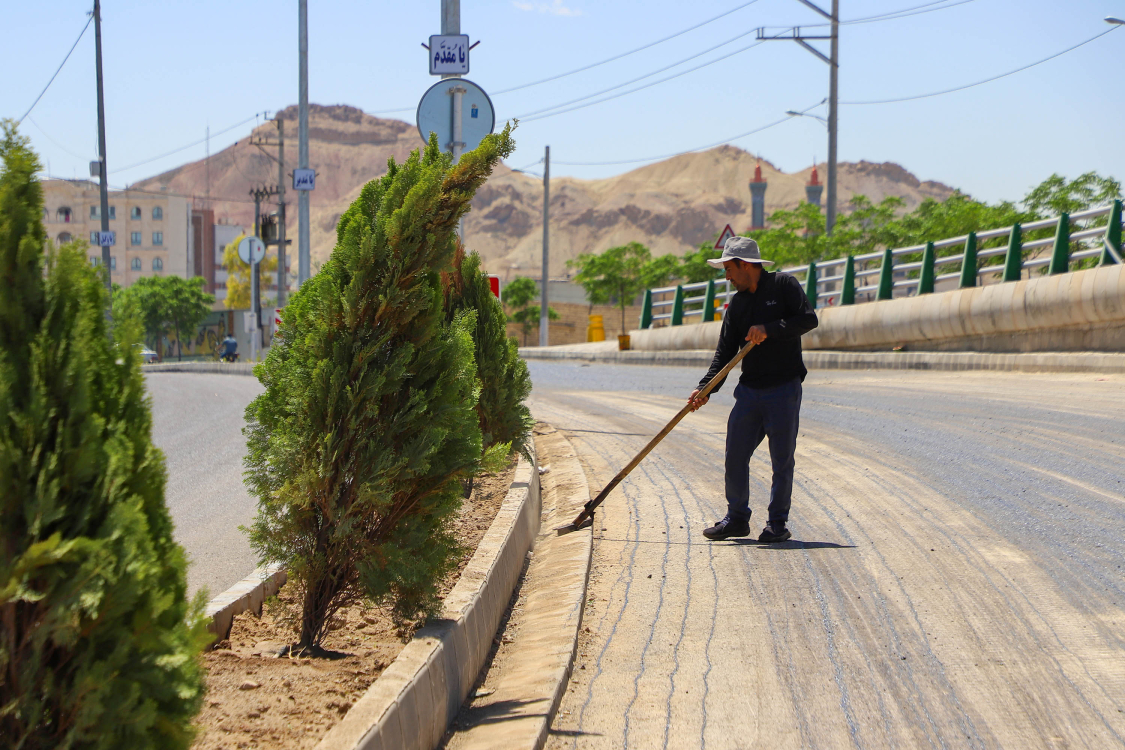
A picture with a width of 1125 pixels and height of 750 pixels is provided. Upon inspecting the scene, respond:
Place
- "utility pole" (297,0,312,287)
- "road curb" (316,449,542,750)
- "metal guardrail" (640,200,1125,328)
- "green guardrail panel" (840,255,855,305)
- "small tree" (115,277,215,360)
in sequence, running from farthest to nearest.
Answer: "small tree" (115,277,215,360) → "utility pole" (297,0,312,287) → "green guardrail panel" (840,255,855,305) → "metal guardrail" (640,200,1125,328) → "road curb" (316,449,542,750)

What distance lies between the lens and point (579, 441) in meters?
10.3

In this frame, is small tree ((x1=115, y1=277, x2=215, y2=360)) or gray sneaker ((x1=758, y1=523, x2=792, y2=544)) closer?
Answer: gray sneaker ((x1=758, y1=523, x2=792, y2=544))

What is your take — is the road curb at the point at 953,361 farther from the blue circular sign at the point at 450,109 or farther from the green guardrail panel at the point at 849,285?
the blue circular sign at the point at 450,109

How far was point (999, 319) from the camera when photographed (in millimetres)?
15758

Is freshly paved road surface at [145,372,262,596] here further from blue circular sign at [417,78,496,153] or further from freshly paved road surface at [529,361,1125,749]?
blue circular sign at [417,78,496,153]

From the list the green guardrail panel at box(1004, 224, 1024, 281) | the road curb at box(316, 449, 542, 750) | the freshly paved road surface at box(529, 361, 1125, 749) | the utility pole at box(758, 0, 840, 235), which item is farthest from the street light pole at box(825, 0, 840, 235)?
the road curb at box(316, 449, 542, 750)

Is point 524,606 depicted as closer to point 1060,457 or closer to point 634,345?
point 1060,457

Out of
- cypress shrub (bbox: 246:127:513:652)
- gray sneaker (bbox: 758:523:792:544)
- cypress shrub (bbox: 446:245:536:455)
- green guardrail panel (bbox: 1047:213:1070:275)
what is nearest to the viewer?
cypress shrub (bbox: 246:127:513:652)

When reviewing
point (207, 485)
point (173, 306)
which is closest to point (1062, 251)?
point (207, 485)

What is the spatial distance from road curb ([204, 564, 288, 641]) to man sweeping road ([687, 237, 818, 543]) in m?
2.59

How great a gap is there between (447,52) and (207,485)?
4627 mm

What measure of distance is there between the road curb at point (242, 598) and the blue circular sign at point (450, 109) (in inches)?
210

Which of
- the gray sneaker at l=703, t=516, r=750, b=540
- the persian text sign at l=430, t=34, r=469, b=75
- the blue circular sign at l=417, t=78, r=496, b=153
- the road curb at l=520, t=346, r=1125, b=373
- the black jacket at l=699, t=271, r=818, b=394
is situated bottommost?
the gray sneaker at l=703, t=516, r=750, b=540

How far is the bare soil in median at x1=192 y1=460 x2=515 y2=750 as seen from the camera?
2887mm
